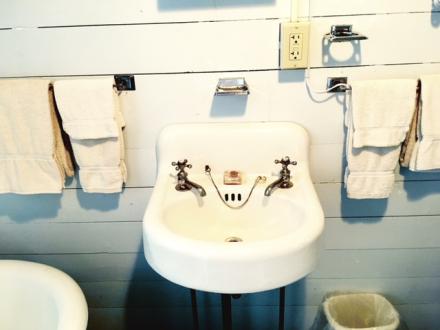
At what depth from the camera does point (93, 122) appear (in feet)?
3.60

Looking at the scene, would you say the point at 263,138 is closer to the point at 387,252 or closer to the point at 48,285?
the point at 387,252

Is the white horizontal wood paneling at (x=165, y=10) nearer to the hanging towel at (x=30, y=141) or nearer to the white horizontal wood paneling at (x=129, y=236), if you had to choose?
the hanging towel at (x=30, y=141)

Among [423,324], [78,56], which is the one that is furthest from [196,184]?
[423,324]

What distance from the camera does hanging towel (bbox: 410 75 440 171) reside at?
1.05m

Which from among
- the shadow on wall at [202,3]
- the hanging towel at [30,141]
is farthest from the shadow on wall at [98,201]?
the shadow on wall at [202,3]

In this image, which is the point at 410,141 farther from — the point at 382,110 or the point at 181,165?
the point at 181,165

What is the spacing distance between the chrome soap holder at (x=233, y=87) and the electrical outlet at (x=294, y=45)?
113mm

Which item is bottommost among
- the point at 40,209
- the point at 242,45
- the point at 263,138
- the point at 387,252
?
the point at 387,252

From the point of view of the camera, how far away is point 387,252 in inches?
52.2

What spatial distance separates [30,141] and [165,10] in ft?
1.70

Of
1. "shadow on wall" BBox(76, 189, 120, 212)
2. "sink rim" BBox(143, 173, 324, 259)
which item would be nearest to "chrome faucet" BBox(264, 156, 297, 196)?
"sink rim" BBox(143, 173, 324, 259)

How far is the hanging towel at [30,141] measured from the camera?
108 centimetres

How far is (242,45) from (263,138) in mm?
258

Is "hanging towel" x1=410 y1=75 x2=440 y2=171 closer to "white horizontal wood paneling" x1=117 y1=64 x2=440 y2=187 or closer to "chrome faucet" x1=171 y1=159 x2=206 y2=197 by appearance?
"white horizontal wood paneling" x1=117 y1=64 x2=440 y2=187
